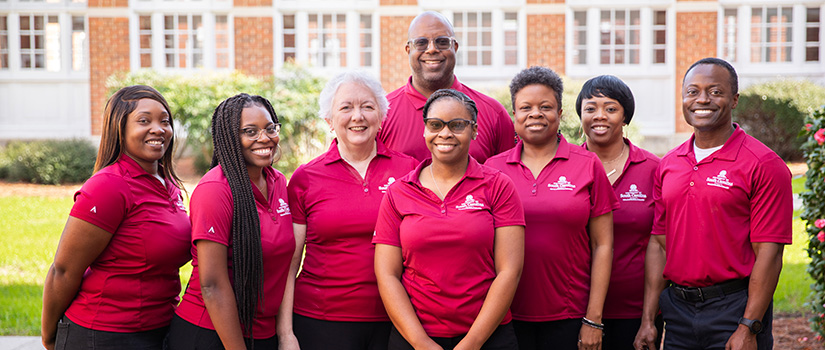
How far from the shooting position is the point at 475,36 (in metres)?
20.8

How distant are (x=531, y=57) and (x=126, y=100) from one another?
58.7 feet

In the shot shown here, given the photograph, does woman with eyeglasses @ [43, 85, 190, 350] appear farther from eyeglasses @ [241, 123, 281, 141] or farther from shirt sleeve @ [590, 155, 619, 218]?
shirt sleeve @ [590, 155, 619, 218]

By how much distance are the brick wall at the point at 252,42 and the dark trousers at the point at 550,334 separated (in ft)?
59.4

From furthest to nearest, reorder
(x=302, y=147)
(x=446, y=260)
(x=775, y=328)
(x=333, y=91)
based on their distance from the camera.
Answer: (x=302, y=147) < (x=775, y=328) < (x=333, y=91) < (x=446, y=260)

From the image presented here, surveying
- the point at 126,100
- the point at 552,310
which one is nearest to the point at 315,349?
the point at 552,310

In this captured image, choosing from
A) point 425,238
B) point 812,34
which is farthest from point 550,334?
point 812,34

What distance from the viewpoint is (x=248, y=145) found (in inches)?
137

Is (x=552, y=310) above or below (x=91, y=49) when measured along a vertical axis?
below

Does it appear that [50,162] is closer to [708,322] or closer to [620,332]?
[620,332]

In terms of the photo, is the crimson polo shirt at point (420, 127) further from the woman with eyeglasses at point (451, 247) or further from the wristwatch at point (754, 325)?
the wristwatch at point (754, 325)

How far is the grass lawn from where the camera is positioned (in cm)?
698

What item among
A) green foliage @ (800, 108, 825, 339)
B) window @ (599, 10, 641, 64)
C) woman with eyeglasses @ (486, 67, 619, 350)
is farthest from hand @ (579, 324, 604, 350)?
window @ (599, 10, 641, 64)

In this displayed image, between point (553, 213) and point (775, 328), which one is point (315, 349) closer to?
point (553, 213)

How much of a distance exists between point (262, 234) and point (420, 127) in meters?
1.36
